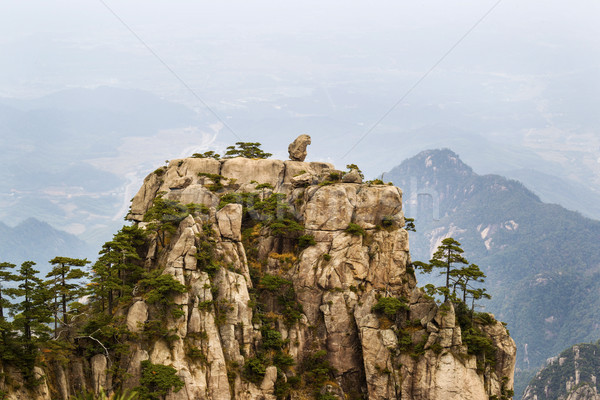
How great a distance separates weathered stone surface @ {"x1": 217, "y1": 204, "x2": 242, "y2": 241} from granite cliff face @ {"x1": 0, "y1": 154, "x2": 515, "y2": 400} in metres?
0.11

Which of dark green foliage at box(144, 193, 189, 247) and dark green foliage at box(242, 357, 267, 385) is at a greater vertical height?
dark green foliage at box(144, 193, 189, 247)

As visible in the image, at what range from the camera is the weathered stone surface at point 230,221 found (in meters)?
49.0

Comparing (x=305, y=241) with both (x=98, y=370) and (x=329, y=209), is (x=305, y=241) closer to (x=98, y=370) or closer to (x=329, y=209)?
(x=329, y=209)

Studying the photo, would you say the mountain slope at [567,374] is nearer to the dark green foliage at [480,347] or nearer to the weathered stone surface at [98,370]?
the dark green foliage at [480,347]

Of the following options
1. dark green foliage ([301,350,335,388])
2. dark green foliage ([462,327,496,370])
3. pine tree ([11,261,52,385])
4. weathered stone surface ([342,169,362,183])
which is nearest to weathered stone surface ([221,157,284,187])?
weathered stone surface ([342,169,362,183])

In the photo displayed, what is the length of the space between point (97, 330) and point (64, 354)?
250 cm

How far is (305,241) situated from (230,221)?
6742mm

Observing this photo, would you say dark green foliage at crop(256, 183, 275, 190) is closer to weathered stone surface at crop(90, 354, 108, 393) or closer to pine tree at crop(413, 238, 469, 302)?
pine tree at crop(413, 238, 469, 302)

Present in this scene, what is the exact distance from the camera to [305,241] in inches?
2016

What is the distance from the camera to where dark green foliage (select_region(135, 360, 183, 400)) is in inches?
1574

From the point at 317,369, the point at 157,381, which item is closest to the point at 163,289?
the point at 157,381

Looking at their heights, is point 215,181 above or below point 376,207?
above

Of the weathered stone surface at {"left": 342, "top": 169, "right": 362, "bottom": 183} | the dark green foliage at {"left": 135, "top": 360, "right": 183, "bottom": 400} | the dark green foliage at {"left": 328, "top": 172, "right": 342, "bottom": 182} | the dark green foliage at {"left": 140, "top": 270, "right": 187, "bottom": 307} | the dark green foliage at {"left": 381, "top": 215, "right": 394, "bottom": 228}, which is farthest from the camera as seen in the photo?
the dark green foliage at {"left": 328, "top": 172, "right": 342, "bottom": 182}

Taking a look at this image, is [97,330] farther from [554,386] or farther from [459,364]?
[554,386]
